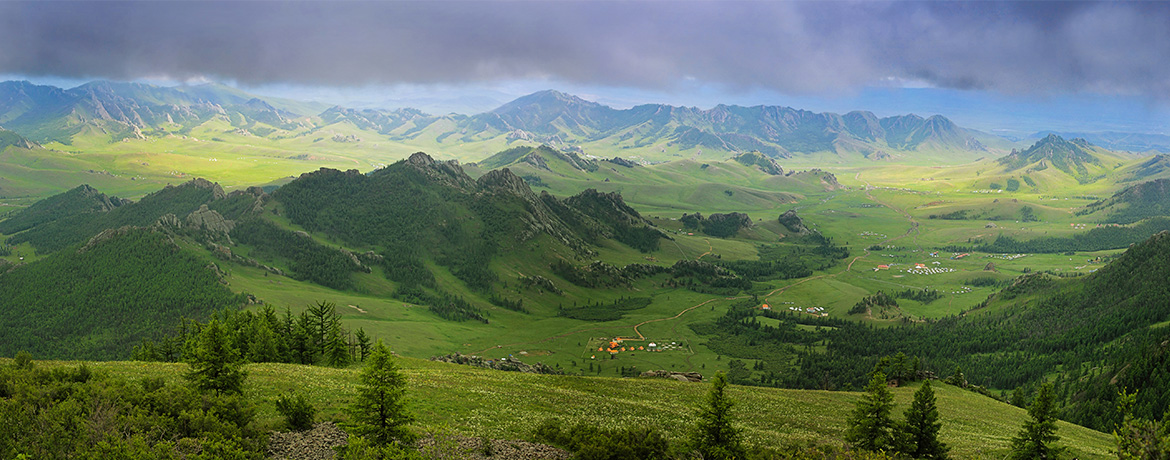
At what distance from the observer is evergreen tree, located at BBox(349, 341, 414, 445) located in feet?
145

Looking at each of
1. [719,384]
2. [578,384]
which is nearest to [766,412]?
[578,384]

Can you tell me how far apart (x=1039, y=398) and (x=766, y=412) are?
32012mm

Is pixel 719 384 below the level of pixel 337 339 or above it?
above

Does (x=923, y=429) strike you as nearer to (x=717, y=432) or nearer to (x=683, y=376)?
(x=717, y=432)

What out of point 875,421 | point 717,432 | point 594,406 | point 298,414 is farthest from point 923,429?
point 298,414

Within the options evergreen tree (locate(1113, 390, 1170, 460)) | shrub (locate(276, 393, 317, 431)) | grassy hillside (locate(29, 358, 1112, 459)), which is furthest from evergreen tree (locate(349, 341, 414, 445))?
evergreen tree (locate(1113, 390, 1170, 460))

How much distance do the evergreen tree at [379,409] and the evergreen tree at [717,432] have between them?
24822 mm

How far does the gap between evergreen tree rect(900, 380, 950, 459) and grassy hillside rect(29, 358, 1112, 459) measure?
4.43m

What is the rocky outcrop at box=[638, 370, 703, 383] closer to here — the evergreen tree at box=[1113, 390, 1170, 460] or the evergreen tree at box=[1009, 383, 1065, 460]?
the evergreen tree at box=[1009, 383, 1065, 460]

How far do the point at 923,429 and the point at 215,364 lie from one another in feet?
236

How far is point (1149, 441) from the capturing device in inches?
1233

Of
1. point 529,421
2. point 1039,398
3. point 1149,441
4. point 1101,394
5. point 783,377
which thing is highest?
point 1149,441

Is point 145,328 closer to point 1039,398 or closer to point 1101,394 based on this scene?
point 1039,398

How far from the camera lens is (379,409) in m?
44.6
